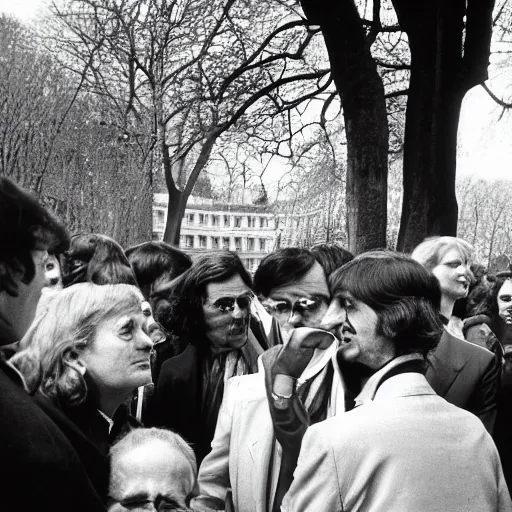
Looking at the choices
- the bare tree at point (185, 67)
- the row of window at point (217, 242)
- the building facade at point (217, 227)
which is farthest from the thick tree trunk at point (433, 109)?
the row of window at point (217, 242)

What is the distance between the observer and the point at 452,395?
9.90ft

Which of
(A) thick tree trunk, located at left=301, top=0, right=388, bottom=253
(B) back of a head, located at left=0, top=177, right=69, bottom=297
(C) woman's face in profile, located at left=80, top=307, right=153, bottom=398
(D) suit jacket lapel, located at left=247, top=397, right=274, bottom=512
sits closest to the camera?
(B) back of a head, located at left=0, top=177, right=69, bottom=297

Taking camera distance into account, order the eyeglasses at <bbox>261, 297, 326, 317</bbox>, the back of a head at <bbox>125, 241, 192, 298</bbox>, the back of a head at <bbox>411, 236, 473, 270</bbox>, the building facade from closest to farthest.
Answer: the eyeglasses at <bbox>261, 297, 326, 317</bbox>
the back of a head at <bbox>411, 236, 473, 270</bbox>
the back of a head at <bbox>125, 241, 192, 298</bbox>
the building facade

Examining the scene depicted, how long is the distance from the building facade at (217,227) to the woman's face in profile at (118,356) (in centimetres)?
465

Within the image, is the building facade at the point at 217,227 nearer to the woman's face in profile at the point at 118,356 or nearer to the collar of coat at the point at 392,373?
the woman's face in profile at the point at 118,356

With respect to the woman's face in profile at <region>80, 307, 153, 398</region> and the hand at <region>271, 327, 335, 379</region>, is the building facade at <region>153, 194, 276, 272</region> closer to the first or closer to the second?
the woman's face in profile at <region>80, 307, 153, 398</region>

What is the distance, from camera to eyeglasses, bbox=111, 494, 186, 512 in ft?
6.18

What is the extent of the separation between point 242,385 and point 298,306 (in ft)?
1.62

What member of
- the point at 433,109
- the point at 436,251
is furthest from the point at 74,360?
the point at 433,109

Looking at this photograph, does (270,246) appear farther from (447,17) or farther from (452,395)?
(452,395)

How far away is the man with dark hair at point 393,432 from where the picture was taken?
167 cm

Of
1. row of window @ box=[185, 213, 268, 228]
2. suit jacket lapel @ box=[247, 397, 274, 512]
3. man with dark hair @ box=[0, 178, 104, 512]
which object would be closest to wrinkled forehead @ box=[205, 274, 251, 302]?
suit jacket lapel @ box=[247, 397, 274, 512]

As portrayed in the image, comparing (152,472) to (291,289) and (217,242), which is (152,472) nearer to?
(291,289)

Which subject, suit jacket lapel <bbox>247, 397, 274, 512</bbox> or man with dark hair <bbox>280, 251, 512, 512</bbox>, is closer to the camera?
man with dark hair <bbox>280, 251, 512, 512</bbox>
